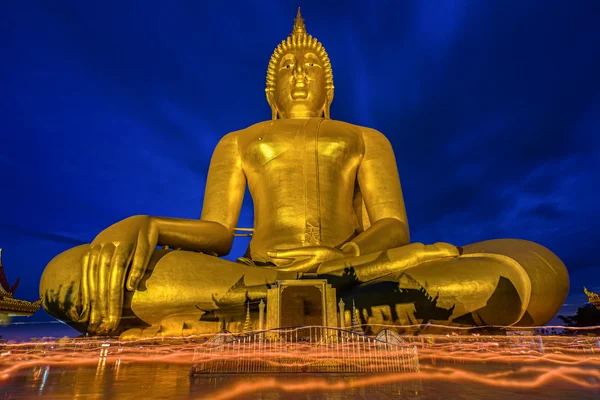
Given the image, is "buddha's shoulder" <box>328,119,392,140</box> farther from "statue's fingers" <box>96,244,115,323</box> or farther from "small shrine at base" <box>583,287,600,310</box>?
"small shrine at base" <box>583,287,600,310</box>

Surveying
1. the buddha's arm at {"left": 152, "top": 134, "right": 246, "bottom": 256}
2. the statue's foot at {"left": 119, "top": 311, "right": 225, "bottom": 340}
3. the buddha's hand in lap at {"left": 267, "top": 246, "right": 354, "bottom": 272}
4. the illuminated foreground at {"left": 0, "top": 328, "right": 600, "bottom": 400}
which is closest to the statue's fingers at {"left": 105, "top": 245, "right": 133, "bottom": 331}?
the statue's foot at {"left": 119, "top": 311, "right": 225, "bottom": 340}

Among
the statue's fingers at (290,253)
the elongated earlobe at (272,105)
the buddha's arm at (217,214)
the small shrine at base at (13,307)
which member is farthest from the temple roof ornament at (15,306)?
the statue's fingers at (290,253)

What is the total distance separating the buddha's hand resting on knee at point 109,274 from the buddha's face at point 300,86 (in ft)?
12.2

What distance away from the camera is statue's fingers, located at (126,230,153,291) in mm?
4230

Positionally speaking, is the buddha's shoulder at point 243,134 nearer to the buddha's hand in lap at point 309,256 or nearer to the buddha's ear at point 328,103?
the buddha's ear at point 328,103

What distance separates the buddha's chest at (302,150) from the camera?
19.7 feet

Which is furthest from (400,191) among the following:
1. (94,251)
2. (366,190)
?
(94,251)

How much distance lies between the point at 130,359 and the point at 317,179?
139 inches

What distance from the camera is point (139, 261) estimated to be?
4.30m

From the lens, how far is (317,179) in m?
5.85

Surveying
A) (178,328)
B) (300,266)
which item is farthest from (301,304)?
(178,328)

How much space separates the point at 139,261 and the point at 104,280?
39cm

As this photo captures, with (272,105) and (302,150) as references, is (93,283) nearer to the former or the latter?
(302,150)

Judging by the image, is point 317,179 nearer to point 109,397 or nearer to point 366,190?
point 366,190
